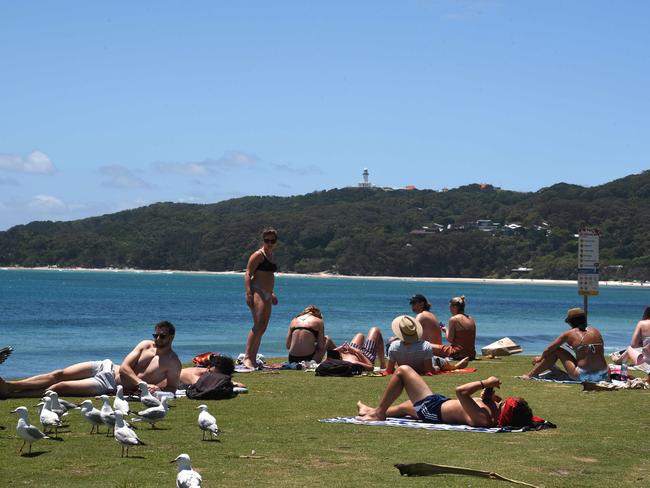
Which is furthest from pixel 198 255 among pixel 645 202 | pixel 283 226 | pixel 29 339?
pixel 29 339

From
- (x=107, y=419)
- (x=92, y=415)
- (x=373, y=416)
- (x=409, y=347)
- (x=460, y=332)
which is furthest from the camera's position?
(x=460, y=332)

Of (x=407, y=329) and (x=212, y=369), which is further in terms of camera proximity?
(x=407, y=329)

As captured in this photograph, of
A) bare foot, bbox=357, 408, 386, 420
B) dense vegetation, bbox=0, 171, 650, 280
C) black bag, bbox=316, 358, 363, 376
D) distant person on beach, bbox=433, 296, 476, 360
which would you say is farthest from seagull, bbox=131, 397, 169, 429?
dense vegetation, bbox=0, 171, 650, 280

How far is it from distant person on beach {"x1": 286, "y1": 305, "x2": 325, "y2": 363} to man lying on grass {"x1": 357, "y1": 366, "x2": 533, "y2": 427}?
5.45 m

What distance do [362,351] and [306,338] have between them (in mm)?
826

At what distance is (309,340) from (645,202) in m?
156

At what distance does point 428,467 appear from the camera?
767cm

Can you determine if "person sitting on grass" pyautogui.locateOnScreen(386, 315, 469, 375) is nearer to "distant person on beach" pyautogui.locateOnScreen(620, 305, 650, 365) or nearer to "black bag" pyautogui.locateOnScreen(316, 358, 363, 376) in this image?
"black bag" pyautogui.locateOnScreen(316, 358, 363, 376)

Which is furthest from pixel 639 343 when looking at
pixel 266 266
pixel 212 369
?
pixel 212 369

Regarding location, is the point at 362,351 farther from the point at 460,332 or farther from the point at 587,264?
the point at 587,264

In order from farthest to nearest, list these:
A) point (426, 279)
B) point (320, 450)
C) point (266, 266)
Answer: point (426, 279) < point (266, 266) < point (320, 450)

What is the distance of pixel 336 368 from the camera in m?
14.5

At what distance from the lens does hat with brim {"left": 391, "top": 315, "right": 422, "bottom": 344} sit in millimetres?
12680

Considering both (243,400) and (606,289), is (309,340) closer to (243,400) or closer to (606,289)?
(243,400)
